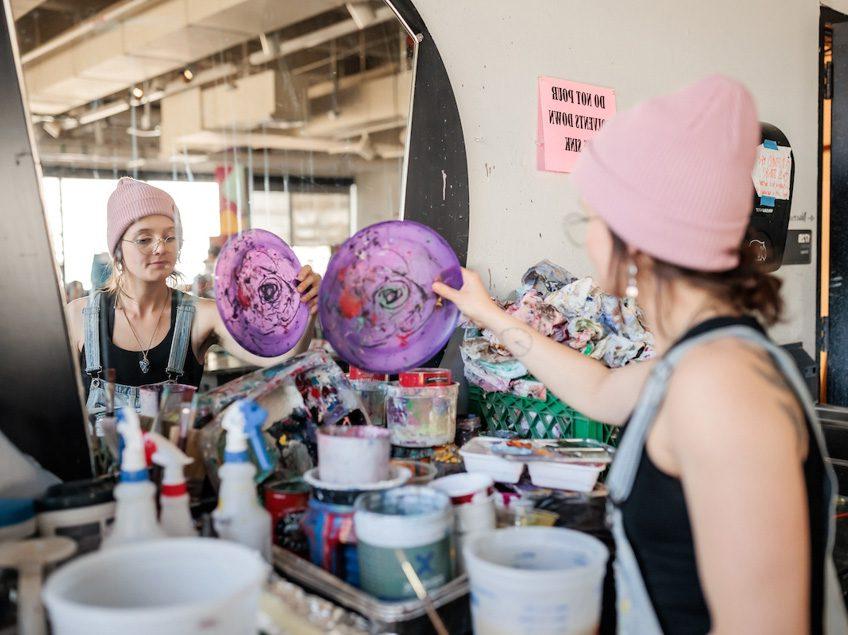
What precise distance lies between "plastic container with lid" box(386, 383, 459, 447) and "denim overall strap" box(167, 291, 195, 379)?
0.46 m

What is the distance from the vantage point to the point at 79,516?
1159 millimetres

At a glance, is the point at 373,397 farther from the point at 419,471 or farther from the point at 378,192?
the point at 378,192

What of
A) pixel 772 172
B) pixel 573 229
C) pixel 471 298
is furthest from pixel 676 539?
pixel 772 172

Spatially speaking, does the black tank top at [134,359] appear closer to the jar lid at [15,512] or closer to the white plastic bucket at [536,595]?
the jar lid at [15,512]

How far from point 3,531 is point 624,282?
39.0 inches

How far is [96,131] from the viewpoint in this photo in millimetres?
1474

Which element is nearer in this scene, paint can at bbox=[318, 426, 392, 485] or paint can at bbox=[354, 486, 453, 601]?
paint can at bbox=[354, 486, 453, 601]

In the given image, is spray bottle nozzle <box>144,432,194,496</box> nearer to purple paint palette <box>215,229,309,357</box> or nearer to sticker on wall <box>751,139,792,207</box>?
purple paint palette <box>215,229,309,357</box>

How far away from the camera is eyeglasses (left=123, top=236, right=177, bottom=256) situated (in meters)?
1.55

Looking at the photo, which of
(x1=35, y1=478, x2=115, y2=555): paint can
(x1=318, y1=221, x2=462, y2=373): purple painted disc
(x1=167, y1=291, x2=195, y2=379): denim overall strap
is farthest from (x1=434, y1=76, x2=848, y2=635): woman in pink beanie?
(x1=167, y1=291, x2=195, y2=379): denim overall strap

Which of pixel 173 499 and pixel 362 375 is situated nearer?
pixel 173 499

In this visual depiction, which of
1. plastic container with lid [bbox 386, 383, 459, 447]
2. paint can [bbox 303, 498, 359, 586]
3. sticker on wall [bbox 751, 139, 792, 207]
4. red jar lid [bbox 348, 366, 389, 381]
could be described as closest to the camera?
paint can [bbox 303, 498, 359, 586]

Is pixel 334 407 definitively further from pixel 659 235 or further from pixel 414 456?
A: pixel 659 235

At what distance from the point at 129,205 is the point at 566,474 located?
1.02 metres
